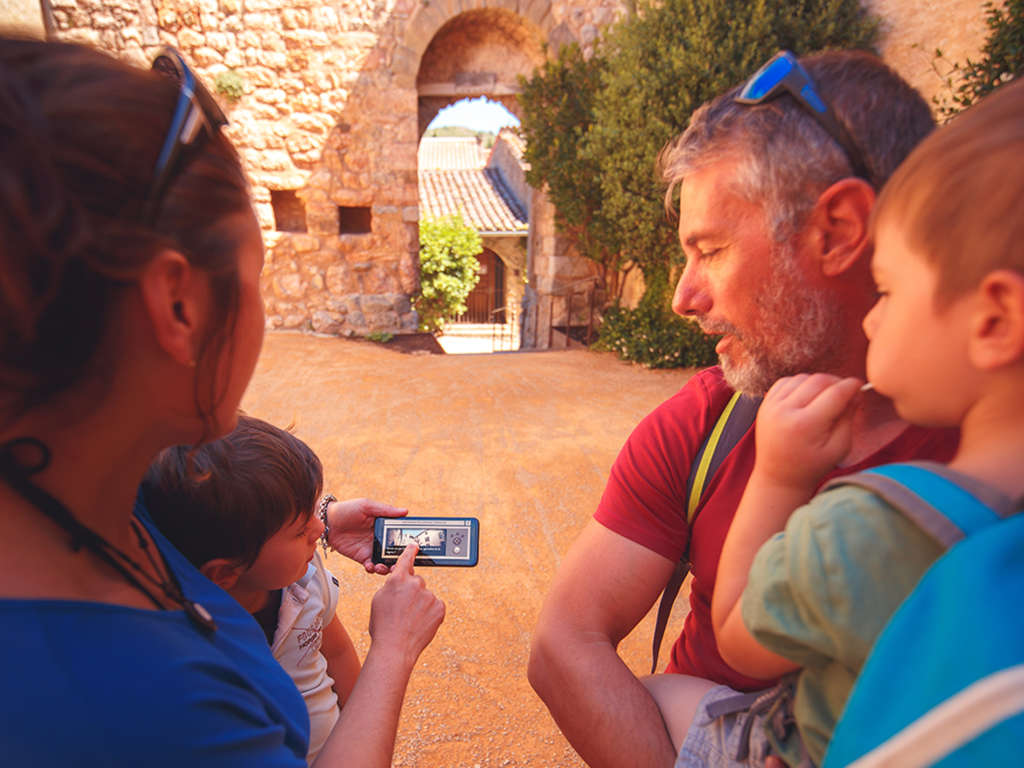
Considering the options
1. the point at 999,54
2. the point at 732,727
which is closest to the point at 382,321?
the point at 999,54

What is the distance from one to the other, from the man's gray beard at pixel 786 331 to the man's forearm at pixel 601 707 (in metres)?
0.68

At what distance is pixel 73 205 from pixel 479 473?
380 centimetres

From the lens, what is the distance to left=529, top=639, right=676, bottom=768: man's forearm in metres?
Answer: 1.24

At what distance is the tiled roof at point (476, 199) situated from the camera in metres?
17.1

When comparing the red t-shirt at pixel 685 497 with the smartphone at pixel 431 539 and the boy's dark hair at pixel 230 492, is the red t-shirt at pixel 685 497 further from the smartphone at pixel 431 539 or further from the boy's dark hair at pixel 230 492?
the boy's dark hair at pixel 230 492

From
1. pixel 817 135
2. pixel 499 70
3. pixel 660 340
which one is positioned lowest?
pixel 660 340

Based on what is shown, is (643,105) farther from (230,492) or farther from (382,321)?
(230,492)

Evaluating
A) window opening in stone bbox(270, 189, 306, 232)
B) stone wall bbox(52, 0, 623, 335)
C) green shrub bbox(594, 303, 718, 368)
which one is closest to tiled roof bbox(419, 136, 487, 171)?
stone wall bbox(52, 0, 623, 335)

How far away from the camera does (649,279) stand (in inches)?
335

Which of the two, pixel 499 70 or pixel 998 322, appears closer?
pixel 998 322

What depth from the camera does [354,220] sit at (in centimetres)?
1003

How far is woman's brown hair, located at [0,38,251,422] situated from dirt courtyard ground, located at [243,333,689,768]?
2.11 meters

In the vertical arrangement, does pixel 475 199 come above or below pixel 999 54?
below

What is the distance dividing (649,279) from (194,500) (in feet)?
25.7
